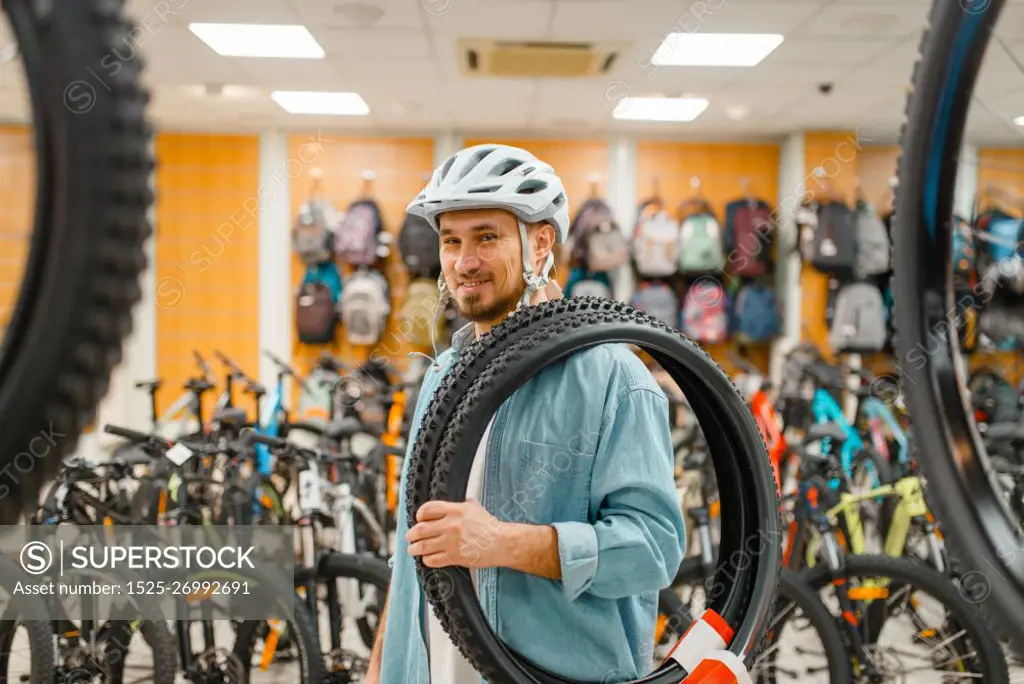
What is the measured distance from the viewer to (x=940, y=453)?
2.03ft

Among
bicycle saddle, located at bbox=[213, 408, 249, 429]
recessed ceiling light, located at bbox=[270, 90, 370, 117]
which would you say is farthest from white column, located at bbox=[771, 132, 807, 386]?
bicycle saddle, located at bbox=[213, 408, 249, 429]

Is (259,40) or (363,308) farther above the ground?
(259,40)

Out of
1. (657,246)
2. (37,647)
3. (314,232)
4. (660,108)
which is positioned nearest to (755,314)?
(657,246)

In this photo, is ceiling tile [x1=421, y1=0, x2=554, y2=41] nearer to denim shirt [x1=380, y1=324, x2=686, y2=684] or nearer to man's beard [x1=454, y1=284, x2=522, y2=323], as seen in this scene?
man's beard [x1=454, y1=284, x2=522, y2=323]

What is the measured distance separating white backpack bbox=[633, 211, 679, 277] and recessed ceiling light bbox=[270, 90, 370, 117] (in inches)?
94.8

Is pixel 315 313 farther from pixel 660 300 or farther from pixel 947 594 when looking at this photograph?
pixel 947 594

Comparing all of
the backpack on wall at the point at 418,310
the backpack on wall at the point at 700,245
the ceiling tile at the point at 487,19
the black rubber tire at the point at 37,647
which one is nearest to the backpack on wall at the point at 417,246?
the backpack on wall at the point at 418,310

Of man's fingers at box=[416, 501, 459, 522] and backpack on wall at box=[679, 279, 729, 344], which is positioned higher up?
backpack on wall at box=[679, 279, 729, 344]

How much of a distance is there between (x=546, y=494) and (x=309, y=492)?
6.20 ft

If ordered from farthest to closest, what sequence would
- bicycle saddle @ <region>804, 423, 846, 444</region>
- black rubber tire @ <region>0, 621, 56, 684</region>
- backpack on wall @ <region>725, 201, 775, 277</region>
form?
1. backpack on wall @ <region>725, 201, 775, 277</region>
2. bicycle saddle @ <region>804, 423, 846, 444</region>
3. black rubber tire @ <region>0, 621, 56, 684</region>

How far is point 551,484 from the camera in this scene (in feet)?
3.65

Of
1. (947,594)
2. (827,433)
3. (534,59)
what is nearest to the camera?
(947,594)

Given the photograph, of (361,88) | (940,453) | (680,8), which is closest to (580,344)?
(940,453)

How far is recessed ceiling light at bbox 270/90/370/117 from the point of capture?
561cm
